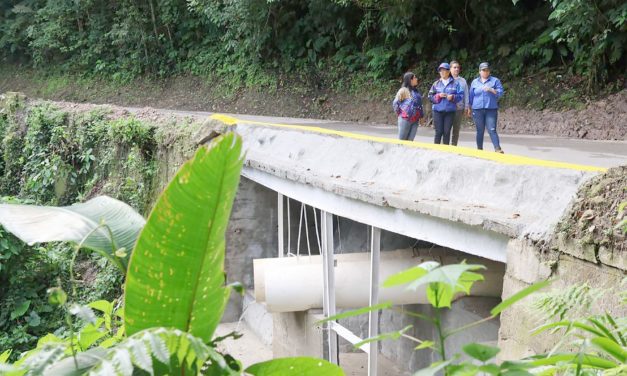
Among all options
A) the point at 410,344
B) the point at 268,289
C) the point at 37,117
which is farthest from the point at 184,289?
the point at 37,117

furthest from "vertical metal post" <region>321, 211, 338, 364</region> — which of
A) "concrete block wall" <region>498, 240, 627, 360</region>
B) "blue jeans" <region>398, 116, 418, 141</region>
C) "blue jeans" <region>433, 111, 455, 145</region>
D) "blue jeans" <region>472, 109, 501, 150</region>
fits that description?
"concrete block wall" <region>498, 240, 627, 360</region>

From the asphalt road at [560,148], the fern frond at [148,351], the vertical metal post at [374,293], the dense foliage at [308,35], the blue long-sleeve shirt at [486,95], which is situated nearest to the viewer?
the fern frond at [148,351]

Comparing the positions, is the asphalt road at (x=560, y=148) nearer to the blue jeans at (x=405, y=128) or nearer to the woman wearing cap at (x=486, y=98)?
the woman wearing cap at (x=486, y=98)

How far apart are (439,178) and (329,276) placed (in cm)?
263

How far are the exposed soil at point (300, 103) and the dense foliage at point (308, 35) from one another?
34.6 inches

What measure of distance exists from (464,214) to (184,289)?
3.77m

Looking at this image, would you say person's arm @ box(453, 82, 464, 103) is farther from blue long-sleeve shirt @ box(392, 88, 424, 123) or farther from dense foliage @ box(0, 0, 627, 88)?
dense foliage @ box(0, 0, 627, 88)

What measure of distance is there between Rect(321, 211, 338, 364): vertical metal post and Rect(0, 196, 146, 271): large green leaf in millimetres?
5901

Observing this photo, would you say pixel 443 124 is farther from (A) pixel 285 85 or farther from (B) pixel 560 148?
(A) pixel 285 85

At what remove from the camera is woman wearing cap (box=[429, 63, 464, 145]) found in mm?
10258

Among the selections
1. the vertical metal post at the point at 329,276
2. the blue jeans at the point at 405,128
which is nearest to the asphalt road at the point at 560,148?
the blue jeans at the point at 405,128

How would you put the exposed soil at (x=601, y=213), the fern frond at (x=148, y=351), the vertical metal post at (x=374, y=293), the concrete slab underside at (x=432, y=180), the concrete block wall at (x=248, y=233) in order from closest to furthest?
the fern frond at (x=148, y=351), the exposed soil at (x=601, y=213), the concrete slab underside at (x=432, y=180), the vertical metal post at (x=374, y=293), the concrete block wall at (x=248, y=233)

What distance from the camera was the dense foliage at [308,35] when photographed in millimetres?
16547

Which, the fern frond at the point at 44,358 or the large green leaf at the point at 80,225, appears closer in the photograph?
the fern frond at the point at 44,358
